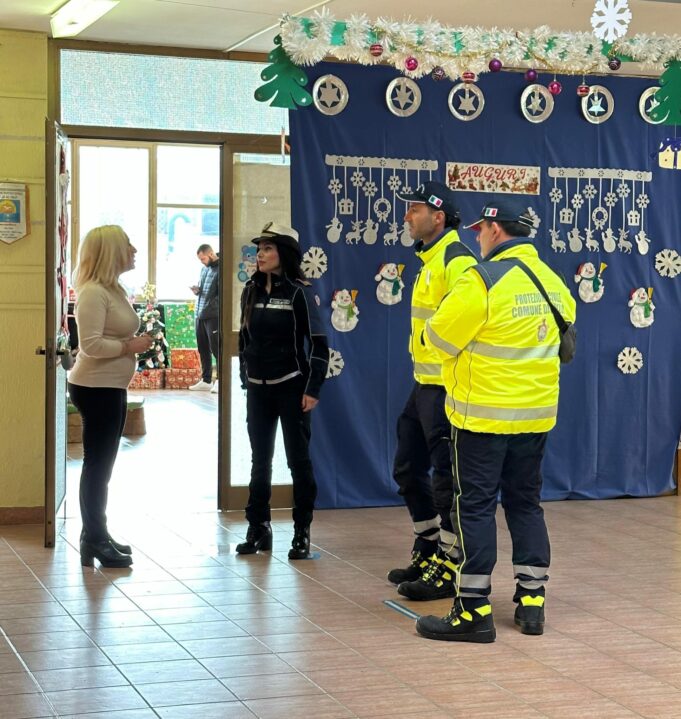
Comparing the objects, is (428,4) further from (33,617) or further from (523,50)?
(33,617)

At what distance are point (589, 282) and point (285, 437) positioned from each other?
2.52 m

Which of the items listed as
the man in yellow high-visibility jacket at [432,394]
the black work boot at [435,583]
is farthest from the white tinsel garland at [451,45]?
the black work boot at [435,583]

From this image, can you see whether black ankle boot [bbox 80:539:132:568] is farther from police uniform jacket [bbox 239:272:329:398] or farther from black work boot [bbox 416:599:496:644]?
black work boot [bbox 416:599:496:644]

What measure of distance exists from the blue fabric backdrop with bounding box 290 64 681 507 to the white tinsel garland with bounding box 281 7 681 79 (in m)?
0.44

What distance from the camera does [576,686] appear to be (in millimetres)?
3871

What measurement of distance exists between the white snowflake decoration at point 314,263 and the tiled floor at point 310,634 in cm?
137

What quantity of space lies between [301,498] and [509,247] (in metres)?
1.78

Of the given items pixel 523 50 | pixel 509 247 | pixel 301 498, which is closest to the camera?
pixel 509 247

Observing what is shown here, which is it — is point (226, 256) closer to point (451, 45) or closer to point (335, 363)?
point (335, 363)

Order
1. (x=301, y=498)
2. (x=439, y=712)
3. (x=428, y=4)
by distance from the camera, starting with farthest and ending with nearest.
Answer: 1. (x=428, y=4)
2. (x=301, y=498)
3. (x=439, y=712)

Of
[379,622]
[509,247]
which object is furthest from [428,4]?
[379,622]

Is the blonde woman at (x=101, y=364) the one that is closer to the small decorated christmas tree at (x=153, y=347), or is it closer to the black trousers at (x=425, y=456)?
the black trousers at (x=425, y=456)

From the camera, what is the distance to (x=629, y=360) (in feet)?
24.3

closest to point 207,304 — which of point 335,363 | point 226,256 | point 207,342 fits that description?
point 207,342
